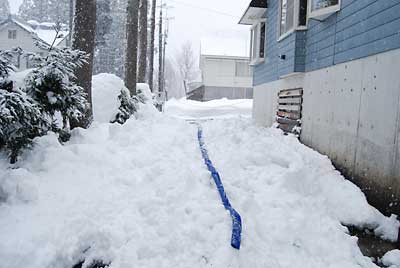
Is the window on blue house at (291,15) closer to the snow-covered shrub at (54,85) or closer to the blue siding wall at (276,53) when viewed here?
the blue siding wall at (276,53)

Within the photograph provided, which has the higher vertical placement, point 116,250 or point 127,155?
point 127,155

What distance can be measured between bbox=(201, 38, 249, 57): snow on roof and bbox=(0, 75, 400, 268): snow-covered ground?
107 ft

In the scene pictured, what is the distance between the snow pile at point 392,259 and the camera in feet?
11.5

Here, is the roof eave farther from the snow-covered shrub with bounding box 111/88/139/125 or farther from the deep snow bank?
the deep snow bank

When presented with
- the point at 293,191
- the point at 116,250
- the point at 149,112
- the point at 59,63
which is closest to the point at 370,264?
the point at 293,191

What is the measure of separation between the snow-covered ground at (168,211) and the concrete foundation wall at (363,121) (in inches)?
11.4

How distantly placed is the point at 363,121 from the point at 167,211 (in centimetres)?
330

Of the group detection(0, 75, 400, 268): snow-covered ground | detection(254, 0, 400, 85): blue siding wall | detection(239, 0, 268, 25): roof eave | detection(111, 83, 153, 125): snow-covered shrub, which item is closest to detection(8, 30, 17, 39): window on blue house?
detection(239, 0, 268, 25): roof eave

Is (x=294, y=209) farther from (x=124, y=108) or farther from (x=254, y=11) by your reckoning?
(x=254, y=11)

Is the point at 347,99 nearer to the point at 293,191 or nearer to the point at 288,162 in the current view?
the point at 288,162

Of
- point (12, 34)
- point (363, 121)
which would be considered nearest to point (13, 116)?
point (363, 121)

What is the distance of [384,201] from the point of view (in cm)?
458

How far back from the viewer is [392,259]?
11.7ft

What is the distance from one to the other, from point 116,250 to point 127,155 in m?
2.77
